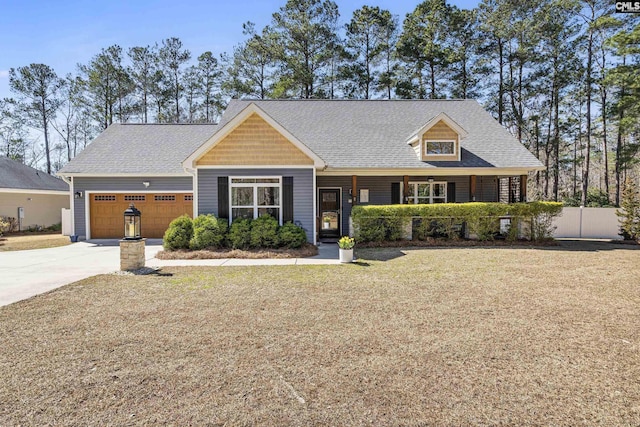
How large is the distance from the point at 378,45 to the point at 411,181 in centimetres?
1633

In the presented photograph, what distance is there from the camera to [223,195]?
37.0 ft

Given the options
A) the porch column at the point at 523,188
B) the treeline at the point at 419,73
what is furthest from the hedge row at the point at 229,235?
the treeline at the point at 419,73

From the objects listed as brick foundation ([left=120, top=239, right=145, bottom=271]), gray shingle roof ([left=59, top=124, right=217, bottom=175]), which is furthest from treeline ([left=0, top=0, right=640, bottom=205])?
brick foundation ([left=120, top=239, right=145, bottom=271])

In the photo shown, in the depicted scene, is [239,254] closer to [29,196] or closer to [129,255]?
[129,255]

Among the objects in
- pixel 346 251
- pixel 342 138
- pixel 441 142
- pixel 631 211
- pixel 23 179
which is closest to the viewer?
pixel 346 251

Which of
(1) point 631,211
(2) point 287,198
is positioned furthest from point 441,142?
(1) point 631,211

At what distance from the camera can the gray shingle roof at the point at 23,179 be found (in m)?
18.9

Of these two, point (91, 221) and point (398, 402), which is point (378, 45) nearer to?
point (91, 221)

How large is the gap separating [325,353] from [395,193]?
11.7 metres

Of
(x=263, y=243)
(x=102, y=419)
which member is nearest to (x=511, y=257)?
(x=263, y=243)

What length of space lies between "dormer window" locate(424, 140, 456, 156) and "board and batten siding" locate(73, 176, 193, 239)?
33.4 feet

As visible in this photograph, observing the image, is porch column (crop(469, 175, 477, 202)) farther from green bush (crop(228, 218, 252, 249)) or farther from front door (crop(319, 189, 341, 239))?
green bush (crop(228, 218, 252, 249))

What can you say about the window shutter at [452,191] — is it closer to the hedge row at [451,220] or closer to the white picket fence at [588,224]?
the hedge row at [451,220]

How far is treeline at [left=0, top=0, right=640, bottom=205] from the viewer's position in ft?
72.2
